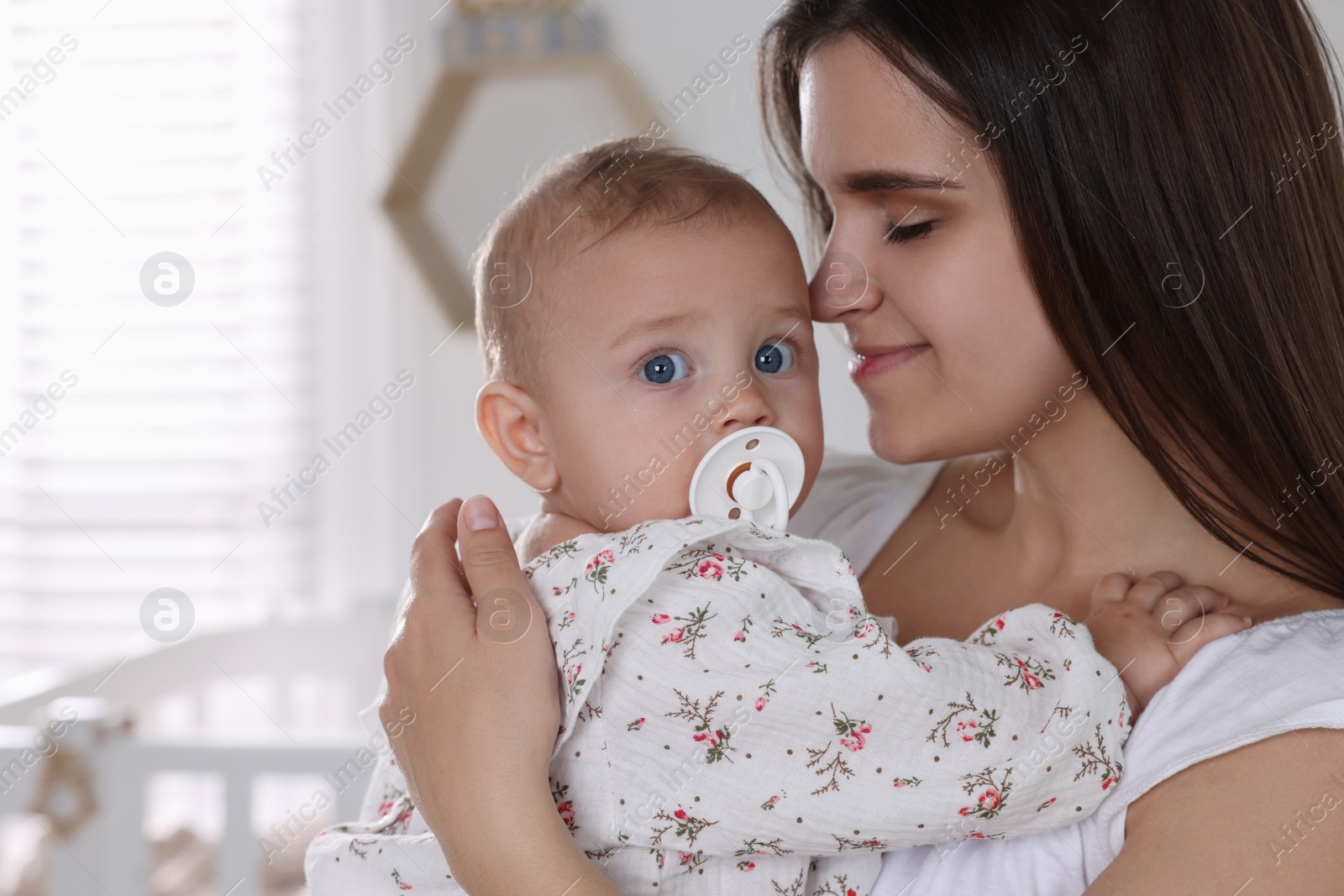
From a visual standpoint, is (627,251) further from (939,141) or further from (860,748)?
(860,748)

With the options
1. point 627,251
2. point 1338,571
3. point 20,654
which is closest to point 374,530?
point 20,654

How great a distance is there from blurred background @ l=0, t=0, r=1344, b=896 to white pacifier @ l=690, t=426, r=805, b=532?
5.05ft

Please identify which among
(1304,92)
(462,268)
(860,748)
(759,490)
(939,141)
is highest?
(462,268)

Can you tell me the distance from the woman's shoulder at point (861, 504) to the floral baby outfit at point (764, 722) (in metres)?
0.44

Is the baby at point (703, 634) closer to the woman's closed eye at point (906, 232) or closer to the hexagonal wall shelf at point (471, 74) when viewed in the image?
the woman's closed eye at point (906, 232)

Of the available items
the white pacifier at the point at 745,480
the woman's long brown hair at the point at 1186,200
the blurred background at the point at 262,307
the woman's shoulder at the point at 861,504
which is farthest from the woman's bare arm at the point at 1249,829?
the blurred background at the point at 262,307

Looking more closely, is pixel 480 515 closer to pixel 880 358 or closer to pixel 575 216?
pixel 575 216

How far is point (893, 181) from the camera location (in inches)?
42.1

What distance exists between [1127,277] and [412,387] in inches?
78.8

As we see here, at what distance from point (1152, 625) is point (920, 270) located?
0.39 metres

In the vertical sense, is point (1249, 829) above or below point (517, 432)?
below

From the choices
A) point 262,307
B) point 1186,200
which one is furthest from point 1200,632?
point 262,307

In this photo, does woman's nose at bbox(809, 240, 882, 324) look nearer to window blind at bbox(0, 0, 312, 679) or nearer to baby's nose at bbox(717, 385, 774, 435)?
baby's nose at bbox(717, 385, 774, 435)

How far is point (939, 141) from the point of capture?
105cm
